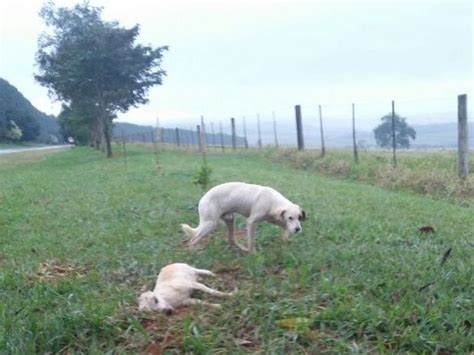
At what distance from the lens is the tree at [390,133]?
16.1 m

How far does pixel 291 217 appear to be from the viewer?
5.28 m

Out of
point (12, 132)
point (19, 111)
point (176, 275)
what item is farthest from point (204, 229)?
point (19, 111)

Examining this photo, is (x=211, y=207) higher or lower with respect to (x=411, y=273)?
higher

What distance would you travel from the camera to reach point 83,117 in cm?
3522

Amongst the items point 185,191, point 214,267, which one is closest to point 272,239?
point 214,267

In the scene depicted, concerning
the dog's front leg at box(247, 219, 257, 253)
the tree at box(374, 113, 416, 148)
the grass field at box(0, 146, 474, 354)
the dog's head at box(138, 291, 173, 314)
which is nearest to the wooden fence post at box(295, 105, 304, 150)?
the tree at box(374, 113, 416, 148)

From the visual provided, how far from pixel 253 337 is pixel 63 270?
96.1 inches

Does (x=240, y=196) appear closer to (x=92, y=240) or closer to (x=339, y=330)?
(x=92, y=240)

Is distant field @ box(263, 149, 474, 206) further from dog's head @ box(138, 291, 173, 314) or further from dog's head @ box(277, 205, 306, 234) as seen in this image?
dog's head @ box(138, 291, 173, 314)

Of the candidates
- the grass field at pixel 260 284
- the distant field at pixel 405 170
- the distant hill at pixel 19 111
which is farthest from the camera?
the distant hill at pixel 19 111

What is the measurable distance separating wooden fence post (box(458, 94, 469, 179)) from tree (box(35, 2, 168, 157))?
2060cm

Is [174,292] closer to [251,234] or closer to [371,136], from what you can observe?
[251,234]

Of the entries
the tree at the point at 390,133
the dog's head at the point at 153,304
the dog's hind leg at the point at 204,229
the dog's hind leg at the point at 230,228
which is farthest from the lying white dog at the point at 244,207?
the tree at the point at 390,133

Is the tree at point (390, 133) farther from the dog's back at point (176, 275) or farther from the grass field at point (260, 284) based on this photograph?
the dog's back at point (176, 275)
